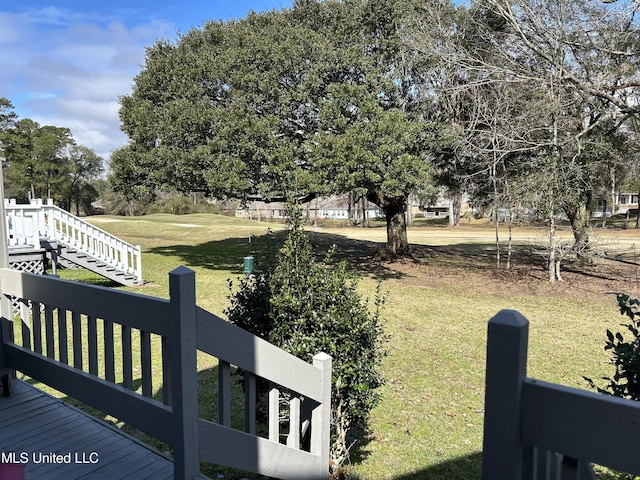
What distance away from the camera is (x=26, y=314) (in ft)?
10.0

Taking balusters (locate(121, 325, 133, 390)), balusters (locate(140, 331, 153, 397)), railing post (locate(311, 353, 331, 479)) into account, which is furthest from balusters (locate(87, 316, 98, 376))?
railing post (locate(311, 353, 331, 479))

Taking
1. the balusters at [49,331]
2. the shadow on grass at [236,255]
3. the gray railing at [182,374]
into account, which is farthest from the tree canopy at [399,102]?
the gray railing at [182,374]

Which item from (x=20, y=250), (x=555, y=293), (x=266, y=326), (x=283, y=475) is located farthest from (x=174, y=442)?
(x=555, y=293)

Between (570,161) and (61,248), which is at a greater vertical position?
(570,161)

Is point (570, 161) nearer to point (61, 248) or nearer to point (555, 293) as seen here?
point (555, 293)

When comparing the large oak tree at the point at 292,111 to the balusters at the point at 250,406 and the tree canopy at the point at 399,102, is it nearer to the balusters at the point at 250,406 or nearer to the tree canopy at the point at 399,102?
the tree canopy at the point at 399,102

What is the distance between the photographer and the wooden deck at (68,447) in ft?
7.09

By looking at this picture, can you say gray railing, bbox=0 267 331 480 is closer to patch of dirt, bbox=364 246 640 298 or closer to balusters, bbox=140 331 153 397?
balusters, bbox=140 331 153 397

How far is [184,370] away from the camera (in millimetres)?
1736

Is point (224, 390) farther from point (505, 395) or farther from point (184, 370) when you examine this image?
point (505, 395)

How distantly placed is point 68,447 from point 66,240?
29.0ft

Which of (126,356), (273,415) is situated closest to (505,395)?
(273,415)

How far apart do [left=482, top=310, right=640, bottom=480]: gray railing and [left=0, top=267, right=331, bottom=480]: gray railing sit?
121 cm

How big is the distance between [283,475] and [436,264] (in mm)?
13446
